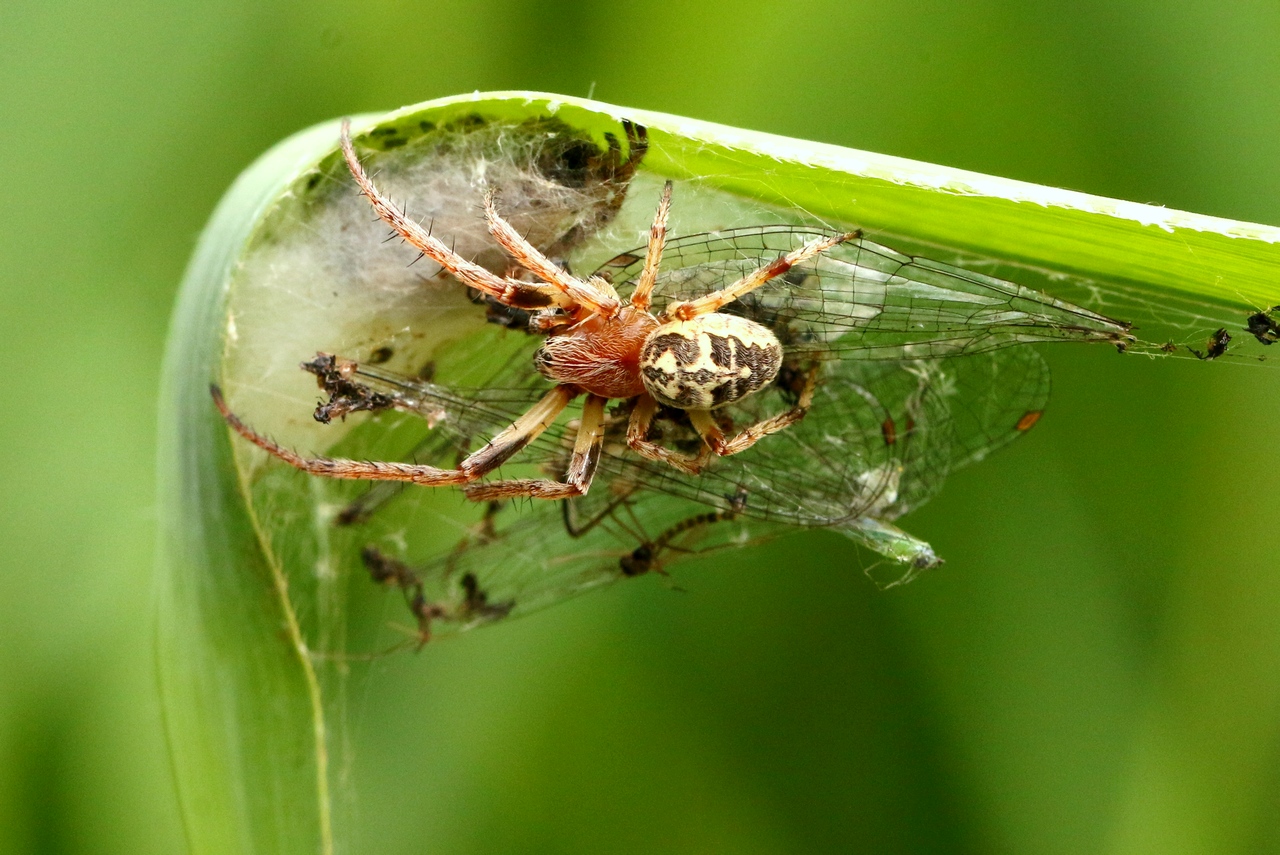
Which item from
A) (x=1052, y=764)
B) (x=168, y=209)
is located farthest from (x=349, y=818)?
(x=1052, y=764)

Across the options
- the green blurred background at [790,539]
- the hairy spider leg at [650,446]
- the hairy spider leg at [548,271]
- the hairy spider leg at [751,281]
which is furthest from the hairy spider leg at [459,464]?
the green blurred background at [790,539]

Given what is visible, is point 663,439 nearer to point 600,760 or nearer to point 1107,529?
point 600,760

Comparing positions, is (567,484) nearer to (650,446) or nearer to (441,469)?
(650,446)

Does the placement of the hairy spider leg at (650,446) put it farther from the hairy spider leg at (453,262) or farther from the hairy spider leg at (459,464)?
the hairy spider leg at (453,262)

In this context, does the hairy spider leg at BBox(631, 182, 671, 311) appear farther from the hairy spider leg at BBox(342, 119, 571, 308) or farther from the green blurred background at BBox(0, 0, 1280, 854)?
the green blurred background at BBox(0, 0, 1280, 854)

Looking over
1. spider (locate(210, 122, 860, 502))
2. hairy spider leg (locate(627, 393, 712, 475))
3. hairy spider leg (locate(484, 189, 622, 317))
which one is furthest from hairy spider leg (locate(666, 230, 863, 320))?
hairy spider leg (locate(627, 393, 712, 475))

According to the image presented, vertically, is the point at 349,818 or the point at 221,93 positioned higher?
the point at 221,93

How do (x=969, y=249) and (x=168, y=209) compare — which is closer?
(x=969, y=249)
